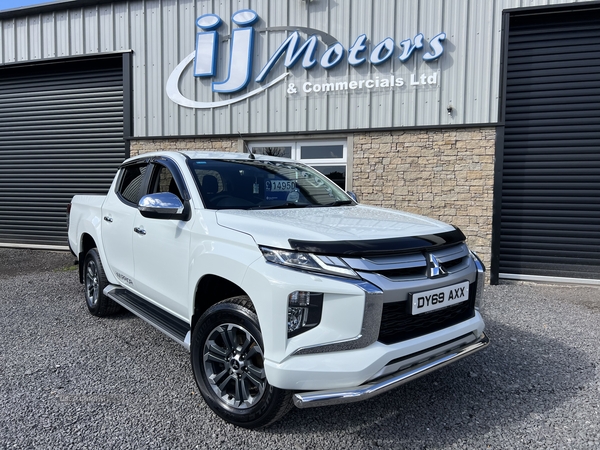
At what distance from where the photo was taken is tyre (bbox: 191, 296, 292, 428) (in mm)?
2275

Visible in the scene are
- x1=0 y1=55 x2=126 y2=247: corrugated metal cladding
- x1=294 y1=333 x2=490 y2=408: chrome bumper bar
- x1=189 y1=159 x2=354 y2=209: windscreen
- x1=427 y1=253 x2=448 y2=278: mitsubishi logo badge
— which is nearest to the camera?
x1=294 y1=333 x2=490 y2=408: chrome bumper bar

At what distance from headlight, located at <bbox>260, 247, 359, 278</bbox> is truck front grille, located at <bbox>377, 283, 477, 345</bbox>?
29cm

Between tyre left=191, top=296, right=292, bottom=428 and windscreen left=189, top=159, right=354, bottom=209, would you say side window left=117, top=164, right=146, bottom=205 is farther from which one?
tyre left=191, top=296, right=292, bottom=428

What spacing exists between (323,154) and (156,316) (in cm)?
510

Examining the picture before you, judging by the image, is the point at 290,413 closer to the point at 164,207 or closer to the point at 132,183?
the point at 164,207

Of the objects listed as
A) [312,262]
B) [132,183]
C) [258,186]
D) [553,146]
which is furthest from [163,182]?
[553,146]

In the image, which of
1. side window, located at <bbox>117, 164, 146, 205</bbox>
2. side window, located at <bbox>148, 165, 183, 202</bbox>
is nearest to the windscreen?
side window, located at <bbox>148, 165, 183, 202</bbox>

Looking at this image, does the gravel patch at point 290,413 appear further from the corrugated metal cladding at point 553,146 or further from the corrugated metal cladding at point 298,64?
the corrugated metal cladding at point 298,64

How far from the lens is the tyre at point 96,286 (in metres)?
4.36

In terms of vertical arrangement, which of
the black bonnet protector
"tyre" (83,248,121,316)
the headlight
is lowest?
"tyre" (83,248,121,316)

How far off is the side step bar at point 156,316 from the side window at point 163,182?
948mm

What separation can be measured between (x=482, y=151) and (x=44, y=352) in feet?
21.4

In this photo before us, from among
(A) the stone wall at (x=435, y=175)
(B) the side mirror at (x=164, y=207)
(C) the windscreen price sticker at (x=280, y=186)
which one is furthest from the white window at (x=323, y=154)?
(B) the side mirror at (x=164, y=207)

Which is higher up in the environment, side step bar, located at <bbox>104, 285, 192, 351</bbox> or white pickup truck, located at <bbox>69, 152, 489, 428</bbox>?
white pickup truck, located at <bbox>69, 152, 489, 428</bbox>
